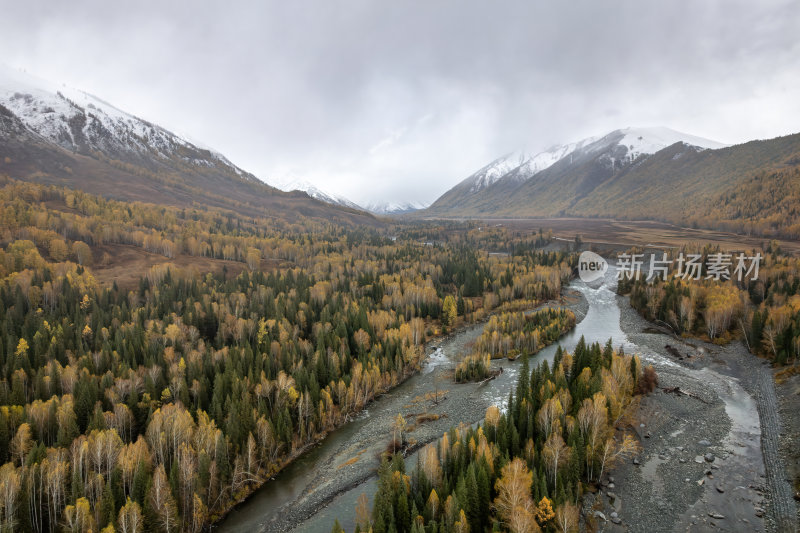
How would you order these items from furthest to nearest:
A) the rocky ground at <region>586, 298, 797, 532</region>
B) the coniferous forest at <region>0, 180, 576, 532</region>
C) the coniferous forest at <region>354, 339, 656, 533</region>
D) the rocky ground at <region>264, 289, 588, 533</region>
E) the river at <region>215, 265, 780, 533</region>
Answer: the rocky ground at <region>264, 289, 588, 533</region>, the river at <region>215, 265, 780, 533</region>, the coniferous forest at <region>0, 180, 576, 532</region>, the rocky ground at <region>586, 298, 797, 532</region>, the coniferous forest at <region>354, 339, 656, 533</region>

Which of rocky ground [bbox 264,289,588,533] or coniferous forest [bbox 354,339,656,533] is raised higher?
coniferous forest [bbox 354,339,656,533]

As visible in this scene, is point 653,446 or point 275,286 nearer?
point 653,446

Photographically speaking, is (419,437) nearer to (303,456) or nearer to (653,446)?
(303,456)

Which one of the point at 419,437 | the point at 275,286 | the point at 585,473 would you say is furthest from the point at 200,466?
the point at 275,286

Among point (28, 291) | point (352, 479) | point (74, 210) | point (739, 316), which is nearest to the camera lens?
point (352, 479)

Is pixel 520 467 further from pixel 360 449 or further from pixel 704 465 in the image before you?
pixel 704 465

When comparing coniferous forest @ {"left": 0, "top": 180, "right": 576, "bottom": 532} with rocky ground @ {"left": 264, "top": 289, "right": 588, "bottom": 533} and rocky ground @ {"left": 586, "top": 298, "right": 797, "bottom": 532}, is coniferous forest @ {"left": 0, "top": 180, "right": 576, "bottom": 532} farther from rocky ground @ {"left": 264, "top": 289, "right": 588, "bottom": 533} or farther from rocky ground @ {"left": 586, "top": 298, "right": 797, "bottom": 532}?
rocky ground @ {"left": 586, "top": 298, "right": 797, "bottom": 532}

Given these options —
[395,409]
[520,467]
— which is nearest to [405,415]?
[395,409]

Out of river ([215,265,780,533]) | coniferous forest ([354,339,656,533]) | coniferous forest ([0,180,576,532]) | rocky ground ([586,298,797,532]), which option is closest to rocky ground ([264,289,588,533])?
river ([215,265,780,533])
